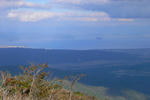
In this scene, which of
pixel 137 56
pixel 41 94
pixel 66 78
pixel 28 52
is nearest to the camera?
pixel 41 94

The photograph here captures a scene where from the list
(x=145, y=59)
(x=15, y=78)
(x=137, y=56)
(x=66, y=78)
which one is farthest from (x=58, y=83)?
(x=137, y=56)

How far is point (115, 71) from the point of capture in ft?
292

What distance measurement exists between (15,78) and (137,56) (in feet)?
373

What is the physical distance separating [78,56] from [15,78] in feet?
332

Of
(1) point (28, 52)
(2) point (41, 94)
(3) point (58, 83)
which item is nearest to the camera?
(2) point (41, 94)

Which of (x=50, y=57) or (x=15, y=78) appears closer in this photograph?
(x=15, y=78)

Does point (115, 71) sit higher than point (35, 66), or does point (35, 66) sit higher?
point (35, 66)

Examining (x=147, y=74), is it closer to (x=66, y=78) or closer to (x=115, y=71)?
(x=115, y=71)

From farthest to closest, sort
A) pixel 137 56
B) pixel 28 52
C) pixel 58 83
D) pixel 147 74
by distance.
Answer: pixel 137 56
pixel 28 52
pixel 147 74
pixel 58 83

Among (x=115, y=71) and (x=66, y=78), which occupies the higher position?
(x=66, y=78)

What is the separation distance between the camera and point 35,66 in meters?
7.16

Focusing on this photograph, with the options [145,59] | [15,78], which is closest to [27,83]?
[15,78]

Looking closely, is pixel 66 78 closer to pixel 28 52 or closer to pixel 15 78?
pixel 15 78

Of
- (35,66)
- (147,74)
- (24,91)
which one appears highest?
(35,66)
